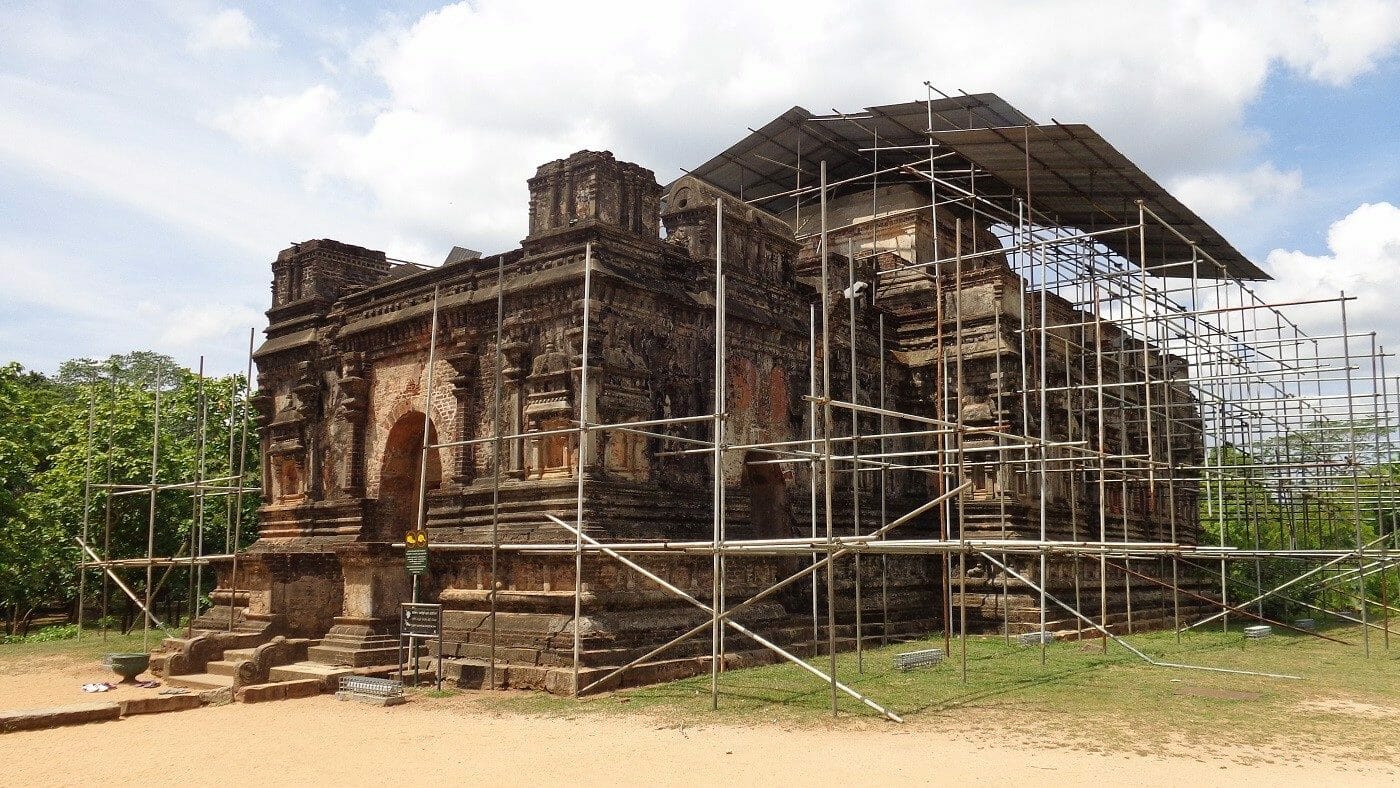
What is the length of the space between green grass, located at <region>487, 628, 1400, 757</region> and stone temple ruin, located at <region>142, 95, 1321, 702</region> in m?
0.82

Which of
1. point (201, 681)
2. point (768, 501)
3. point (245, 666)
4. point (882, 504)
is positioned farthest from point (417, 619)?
point (882, 504)

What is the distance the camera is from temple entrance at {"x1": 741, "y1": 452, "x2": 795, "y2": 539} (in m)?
16.8

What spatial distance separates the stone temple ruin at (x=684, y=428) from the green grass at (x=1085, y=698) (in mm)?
824

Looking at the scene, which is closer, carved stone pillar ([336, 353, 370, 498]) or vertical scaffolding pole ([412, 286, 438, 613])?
vertical scaffolding pole ([412, 286, 438, 613])

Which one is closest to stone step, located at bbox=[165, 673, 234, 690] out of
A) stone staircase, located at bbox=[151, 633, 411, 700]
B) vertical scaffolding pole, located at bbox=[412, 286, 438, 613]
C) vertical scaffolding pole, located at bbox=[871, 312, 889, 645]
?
stone staircase, located at bbox=[151, 633, 411, 700]

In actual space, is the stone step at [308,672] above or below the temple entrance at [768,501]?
below

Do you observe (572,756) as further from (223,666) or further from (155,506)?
(155,506)

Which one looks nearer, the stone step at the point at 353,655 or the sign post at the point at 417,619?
the sign post at the point at 417,619

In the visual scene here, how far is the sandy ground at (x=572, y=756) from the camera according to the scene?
27.2 ft

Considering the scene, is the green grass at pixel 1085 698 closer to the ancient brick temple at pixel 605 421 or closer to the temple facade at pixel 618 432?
the temple facade at pixel 618 432

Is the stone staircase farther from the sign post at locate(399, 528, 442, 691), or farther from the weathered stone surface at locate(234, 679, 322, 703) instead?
the sign post at locate(399, 528, 442, 691)

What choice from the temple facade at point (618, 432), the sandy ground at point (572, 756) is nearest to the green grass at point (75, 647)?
the temple facade at point (618, 432)

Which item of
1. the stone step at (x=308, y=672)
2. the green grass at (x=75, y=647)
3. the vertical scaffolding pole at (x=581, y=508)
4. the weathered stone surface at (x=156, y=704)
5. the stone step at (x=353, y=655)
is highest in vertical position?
the vertical scaffolding pole at (x=581, y=508)

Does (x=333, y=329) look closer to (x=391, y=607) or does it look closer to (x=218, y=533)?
(x=391, y=607)
